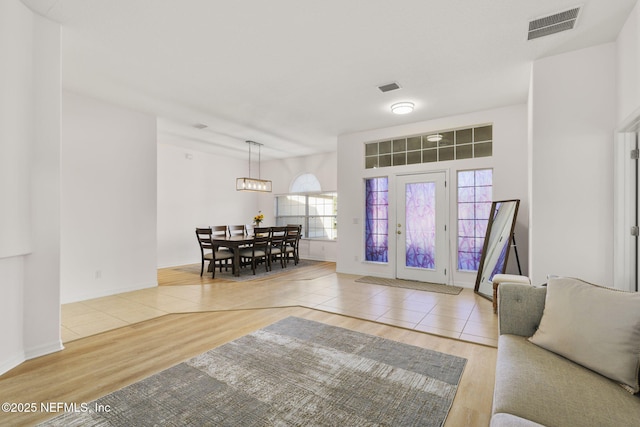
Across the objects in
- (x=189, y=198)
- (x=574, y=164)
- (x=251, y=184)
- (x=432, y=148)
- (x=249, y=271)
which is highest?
(x=432, y=148)

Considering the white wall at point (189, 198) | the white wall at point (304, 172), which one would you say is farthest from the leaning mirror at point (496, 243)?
the white wall at point (189, 198)

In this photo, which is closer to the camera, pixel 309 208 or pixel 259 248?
pixel 259 248

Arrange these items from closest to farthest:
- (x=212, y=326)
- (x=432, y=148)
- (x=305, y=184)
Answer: (x=212, y=326) < (x=432, y=148) < (x=305, y=184)

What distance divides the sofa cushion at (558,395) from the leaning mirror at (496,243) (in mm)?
3022

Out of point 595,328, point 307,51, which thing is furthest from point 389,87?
point 595,328

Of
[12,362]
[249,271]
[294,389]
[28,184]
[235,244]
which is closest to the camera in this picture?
[294,389]

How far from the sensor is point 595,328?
152 centimetres

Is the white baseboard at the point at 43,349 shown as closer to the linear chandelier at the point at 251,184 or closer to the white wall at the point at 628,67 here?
the linear chandelier at the point at 251,184

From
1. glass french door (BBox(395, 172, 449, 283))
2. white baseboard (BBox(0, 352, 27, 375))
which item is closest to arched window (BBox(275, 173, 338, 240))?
glass french door (BBox(395, 172, 449, 283))

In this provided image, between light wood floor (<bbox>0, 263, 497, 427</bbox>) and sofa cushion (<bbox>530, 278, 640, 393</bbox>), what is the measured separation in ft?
2.10

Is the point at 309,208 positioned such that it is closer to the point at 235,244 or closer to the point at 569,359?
the point at 235,244

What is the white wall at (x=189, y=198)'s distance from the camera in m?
7.10

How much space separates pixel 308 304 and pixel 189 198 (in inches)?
196

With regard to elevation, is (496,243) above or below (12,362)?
above
